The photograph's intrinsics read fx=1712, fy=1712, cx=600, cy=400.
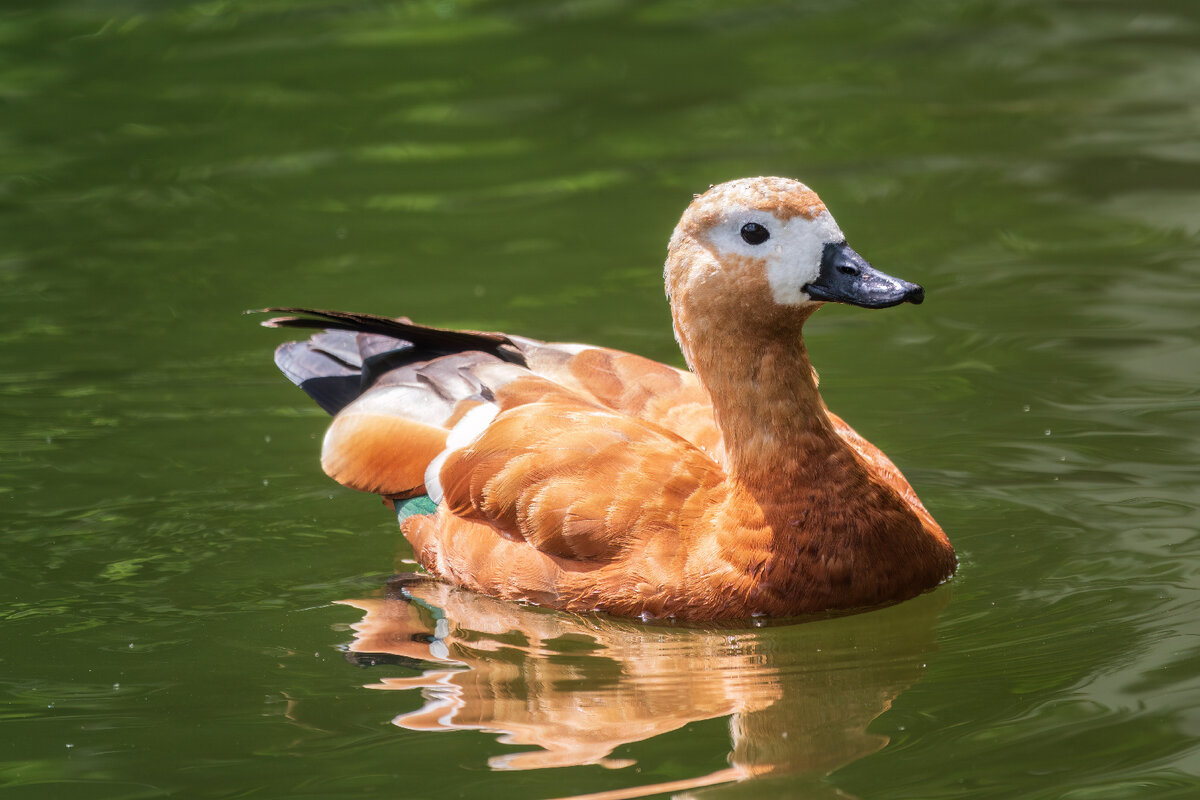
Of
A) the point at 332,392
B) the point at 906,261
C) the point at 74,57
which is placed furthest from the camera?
the point at 74,57

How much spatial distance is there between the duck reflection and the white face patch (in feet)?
4.45

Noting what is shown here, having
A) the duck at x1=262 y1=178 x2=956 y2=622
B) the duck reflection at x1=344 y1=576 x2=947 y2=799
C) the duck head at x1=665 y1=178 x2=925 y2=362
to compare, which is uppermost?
the duck head at x1=665 y1=178 x2=925 y2=362

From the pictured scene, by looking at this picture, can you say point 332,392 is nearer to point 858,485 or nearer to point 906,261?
→ point 858,485

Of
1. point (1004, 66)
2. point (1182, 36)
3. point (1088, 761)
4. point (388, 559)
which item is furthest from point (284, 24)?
point (1088, 761)

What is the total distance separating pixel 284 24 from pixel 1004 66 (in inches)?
258

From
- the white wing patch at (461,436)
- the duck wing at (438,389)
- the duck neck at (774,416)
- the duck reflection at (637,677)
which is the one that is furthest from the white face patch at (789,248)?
the white wing patch at (461,436)

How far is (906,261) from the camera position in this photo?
11000mm

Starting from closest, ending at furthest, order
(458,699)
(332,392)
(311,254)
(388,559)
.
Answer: (458,699), (388,559), (332,392), (311,254)

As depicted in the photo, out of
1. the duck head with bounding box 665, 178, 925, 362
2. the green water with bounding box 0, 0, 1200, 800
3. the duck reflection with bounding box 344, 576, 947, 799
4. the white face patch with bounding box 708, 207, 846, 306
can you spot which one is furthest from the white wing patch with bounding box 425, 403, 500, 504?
the white face patch with bounding box 708, 207, 846, 306

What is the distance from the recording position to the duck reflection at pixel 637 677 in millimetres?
5883

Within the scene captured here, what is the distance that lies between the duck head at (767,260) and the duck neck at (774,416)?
117 millimetres

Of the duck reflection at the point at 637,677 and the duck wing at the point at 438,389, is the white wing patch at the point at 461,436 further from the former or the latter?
the duck reflection at the point at 637,677

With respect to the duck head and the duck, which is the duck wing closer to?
the duck

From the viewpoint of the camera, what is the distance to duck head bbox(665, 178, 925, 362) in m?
6.57
